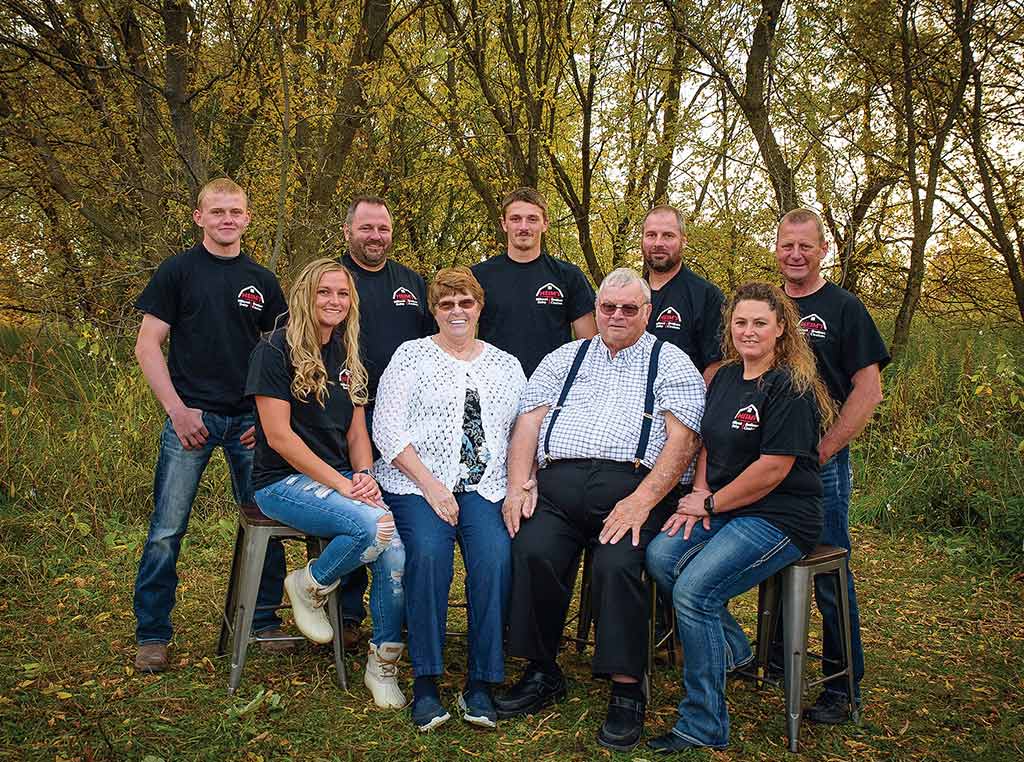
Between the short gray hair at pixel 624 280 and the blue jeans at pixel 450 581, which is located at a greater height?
the short gray hair at pixel 624 280

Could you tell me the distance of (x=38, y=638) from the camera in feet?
13.1

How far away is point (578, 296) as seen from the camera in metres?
4.39

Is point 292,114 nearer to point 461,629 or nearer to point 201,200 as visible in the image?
point 201,200

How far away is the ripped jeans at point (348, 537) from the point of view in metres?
3.40

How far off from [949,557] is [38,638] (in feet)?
16.9

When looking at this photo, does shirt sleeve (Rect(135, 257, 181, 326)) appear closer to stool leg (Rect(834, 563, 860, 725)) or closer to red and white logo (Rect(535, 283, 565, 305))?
red and white logo (Rect(535, 283, 565, 305))

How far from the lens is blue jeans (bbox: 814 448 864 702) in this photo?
3533 mm

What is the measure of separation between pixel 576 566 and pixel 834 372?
1.27m

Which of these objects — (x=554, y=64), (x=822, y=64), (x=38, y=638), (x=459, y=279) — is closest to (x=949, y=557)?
(x=459, y=279)

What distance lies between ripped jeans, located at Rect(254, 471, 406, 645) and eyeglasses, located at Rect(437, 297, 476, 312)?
0.88 meters

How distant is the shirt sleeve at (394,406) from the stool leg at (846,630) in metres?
1.77

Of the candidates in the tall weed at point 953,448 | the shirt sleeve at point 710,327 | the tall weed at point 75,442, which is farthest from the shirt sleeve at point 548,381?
the tall weed at point 953,448

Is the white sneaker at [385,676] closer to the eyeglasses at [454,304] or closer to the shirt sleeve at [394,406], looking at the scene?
the shirt sleeve at [394,406]

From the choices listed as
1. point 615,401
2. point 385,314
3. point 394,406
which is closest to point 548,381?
point 615,401
